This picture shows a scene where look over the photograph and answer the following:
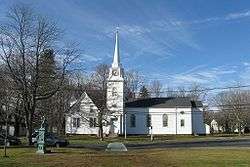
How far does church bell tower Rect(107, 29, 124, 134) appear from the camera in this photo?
91062mm

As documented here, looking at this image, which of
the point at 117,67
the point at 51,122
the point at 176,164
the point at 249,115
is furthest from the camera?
the point at 249,115

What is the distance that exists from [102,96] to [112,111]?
4577 millimetres

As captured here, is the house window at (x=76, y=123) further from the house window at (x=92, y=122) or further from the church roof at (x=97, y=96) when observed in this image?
the house window at (x=92, y=122)

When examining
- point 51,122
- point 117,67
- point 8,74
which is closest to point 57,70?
point 8,74

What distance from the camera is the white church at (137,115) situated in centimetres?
9119

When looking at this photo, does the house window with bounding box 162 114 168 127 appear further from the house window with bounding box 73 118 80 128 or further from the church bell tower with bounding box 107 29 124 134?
the house window with bounding box 73 118 80 128

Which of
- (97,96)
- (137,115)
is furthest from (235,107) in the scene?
(97,96)

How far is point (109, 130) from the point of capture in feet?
299

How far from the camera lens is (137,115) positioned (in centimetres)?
9594

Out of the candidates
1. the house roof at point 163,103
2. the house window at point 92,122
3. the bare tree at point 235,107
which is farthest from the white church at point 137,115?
the bare tree at point 235,107

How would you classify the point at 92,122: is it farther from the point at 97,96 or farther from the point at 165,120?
the point at 165,120

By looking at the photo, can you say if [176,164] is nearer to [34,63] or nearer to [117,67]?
[34,63]

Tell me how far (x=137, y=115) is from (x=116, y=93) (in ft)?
22.7

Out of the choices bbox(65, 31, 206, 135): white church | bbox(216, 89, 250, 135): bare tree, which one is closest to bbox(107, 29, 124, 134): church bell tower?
bbox(65, 31, 206, 135): white church
